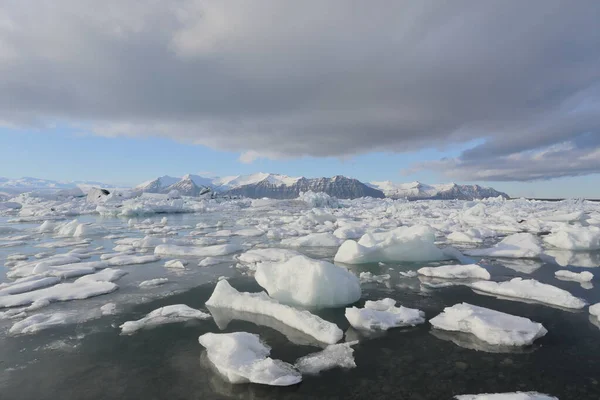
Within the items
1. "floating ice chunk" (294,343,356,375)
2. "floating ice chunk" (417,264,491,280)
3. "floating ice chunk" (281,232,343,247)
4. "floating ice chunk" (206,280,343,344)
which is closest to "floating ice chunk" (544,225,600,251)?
"floating ice chunk" (417,264,491,280)

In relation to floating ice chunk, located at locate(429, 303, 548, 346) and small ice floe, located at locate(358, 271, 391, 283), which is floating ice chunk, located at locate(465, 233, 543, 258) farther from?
floating ice chunk, located at locate(429, 303, 548, 346)

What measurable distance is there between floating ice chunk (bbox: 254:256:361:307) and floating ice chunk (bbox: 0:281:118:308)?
3641mm

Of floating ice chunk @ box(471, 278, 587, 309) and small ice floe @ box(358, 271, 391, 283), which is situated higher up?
floating ice chunk @ box(471, 278, 587, 309)

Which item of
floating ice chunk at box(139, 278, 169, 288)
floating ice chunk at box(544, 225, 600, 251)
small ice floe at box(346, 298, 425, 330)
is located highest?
floating ice chunk at box(544, 225, 600, 251)

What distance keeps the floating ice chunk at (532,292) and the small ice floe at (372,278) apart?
1990 mm

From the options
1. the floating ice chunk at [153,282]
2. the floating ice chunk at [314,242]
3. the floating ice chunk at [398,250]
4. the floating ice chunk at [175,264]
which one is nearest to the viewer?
the floating ice chunk at [153,282]

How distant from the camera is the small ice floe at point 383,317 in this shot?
18.3 feet

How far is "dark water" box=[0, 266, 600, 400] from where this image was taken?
150 inches

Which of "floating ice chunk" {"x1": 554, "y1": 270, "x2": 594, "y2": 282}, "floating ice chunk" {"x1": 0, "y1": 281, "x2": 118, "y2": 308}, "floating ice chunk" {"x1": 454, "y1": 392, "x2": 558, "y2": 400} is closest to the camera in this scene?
"floating ice chunk" {"x1": 454, "y1": 392, "x2": 558, "y2": 400}

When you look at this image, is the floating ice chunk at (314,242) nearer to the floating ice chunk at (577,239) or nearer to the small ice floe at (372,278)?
the small ice floe at (372,278)

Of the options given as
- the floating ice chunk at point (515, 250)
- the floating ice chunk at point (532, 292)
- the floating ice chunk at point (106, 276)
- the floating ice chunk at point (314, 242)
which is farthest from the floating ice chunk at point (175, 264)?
the floating ice chunk at point (515, 250)

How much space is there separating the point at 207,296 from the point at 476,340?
507 centimetres

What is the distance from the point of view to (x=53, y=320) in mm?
5879

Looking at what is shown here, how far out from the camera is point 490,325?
202 inches
